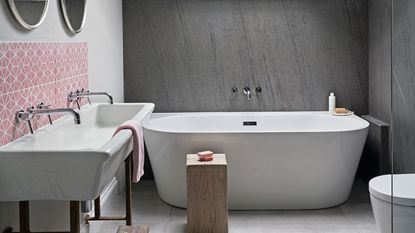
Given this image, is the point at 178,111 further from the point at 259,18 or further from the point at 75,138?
the point at 75,138

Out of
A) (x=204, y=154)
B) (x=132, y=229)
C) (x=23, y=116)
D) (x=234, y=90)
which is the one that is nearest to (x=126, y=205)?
(x=132, y=229)

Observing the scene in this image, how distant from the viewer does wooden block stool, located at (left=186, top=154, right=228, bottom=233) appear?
13.9 ft

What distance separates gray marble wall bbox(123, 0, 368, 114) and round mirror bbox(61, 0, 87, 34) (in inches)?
59.0

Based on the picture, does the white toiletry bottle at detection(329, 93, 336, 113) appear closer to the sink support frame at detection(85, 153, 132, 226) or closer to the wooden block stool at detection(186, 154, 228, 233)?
the wooden block stool at detection(186, 154, 228, 233)

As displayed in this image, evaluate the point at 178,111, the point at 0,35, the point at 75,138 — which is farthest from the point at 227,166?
the point at 0,35

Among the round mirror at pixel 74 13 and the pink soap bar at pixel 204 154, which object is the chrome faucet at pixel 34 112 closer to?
the round mirror at pixel 74 13

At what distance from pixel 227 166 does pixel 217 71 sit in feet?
4.57

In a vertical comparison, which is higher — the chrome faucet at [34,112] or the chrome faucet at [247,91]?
the chrome faucet at [34,112]

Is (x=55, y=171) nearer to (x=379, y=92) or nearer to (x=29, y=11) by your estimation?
(x=29, y=11)

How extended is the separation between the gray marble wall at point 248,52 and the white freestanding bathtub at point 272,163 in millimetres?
955

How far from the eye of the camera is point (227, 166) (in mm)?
4605

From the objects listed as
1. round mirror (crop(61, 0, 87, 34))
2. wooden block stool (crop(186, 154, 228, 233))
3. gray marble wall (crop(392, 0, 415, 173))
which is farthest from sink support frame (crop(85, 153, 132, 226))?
gray marble wall (crop(392, 0, 415, 173))

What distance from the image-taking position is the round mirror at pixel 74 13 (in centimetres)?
377

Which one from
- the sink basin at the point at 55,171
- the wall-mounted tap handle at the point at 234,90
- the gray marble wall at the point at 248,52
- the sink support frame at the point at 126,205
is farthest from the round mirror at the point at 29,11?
the wall-mounted tap handle at the point at 234,90
